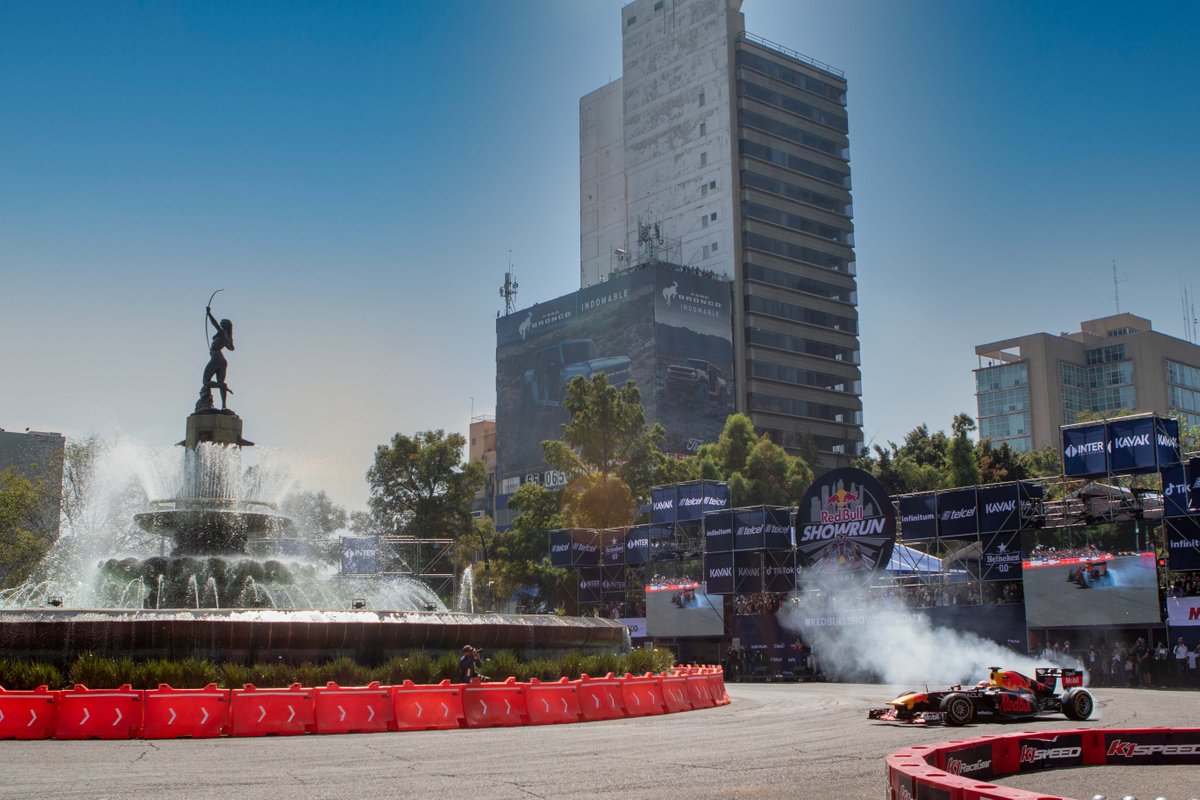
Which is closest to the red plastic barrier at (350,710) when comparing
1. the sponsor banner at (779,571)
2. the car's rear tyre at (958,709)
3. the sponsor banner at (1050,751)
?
the car's rear tyre at (958,709)

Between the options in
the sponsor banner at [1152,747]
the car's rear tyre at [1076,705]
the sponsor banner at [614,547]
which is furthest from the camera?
the sponsor banner at [614,547]

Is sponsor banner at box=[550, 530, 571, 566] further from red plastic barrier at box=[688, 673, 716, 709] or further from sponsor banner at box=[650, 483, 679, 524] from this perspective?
red plastic barrier at box=[688, 673, 716, 709]

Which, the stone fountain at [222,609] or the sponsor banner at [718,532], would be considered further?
the sponsor banner at [718,532]

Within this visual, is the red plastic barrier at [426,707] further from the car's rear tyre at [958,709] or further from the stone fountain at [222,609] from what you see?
the car's rear tyre at [958,709]

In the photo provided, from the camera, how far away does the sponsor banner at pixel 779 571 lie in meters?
48.5

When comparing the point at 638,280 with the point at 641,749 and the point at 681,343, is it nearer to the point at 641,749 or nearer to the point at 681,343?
the point at 681,343

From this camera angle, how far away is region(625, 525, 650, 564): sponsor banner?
56.3 metres

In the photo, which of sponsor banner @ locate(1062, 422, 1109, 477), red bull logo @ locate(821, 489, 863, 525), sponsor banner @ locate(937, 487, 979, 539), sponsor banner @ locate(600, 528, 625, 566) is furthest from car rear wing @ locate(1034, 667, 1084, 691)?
sponsor banner @ locate(600, 528, 625, 566)

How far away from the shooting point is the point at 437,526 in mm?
79438

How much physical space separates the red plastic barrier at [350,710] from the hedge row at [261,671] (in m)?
1.79

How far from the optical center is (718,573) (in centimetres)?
5041

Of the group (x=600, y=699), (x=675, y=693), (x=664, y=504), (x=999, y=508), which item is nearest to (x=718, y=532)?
(x=664, y=504)

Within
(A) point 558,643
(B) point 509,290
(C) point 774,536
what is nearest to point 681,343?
(B) point 509,290

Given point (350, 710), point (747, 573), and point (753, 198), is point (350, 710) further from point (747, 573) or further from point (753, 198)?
point (753, 198)
